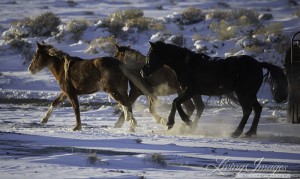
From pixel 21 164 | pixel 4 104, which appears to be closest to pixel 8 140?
pixel 21 164

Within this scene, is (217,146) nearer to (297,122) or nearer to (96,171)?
(96,171)

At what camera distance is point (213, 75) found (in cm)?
1258

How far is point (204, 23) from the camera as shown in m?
34.1

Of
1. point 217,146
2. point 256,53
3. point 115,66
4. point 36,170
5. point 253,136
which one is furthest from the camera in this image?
point 256,53

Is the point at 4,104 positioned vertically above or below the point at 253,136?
below

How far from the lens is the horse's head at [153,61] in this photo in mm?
12953

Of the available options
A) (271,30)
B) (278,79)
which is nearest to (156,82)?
(278,79)

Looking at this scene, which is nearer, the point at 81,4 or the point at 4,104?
the point at 4,104

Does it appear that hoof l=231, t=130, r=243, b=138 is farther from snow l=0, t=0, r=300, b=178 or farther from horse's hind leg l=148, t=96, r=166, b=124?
horse's hind leg l=148, t=96, r=166, b=124

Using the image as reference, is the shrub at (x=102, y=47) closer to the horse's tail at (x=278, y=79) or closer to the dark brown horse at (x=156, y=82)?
the dark brown horse at (x=156, y=82)

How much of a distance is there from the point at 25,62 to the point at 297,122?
17961mm

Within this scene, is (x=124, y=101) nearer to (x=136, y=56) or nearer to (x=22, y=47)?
(x=136, y=56)

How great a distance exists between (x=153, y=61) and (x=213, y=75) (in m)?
1.40

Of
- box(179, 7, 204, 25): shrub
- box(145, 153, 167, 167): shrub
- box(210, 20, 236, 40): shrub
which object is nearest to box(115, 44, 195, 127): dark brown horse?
box(145, 153, 167, 167): shrub
